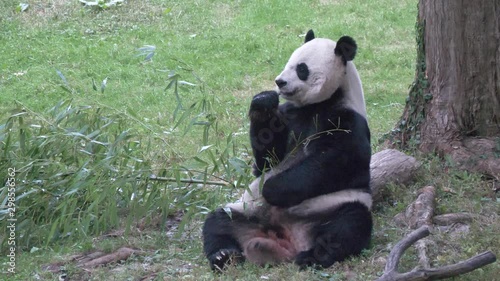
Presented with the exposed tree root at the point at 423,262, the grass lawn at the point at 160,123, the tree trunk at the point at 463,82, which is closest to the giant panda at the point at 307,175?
the grass lawn at the point at 160,123

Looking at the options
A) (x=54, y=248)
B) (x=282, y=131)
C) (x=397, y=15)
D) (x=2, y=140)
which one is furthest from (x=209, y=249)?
(x=397, y=15)

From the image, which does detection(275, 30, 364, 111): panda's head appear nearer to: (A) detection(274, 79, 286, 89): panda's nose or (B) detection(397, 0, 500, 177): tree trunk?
(A) detection(274, 79, 286, 89): panda's nose

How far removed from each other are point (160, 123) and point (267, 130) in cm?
371

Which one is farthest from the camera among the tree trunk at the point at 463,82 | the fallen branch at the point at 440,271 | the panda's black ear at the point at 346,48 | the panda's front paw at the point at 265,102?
the tree trunk at the point at 463,82

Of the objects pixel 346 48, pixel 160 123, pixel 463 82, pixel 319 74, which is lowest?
pixel 160 123

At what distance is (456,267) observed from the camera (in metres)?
4.53

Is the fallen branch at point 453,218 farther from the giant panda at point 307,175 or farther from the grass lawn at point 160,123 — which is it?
the giant panda at point 307,175

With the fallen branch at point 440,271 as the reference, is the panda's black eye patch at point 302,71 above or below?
above

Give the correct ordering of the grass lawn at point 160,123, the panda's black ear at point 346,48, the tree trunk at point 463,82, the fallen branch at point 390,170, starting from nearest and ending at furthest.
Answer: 1. the panda's black ear at point 346,48
2. the grass lawn at point 160,123
3. the fallen branch at point 390,170
4. the tree trunk at point 463,82

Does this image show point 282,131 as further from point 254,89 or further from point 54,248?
point 254,89

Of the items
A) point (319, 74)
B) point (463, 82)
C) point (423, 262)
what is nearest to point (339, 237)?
point (423, 262)

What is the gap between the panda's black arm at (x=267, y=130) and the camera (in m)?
5.48

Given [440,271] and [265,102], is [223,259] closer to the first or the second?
[265,102]

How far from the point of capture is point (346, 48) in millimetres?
5574
